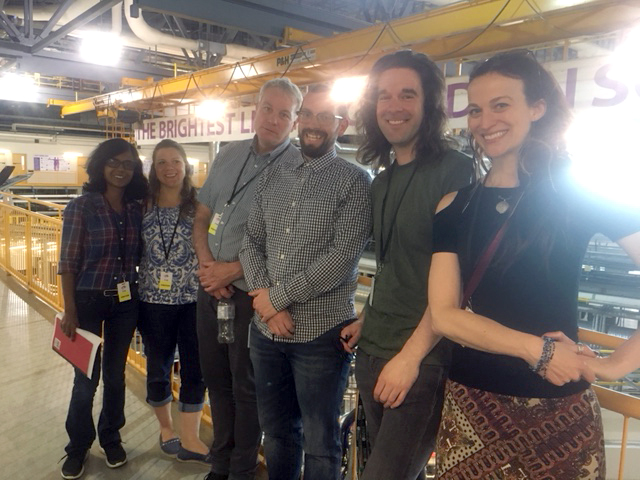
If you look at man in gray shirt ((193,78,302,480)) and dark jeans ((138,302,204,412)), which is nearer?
man in gray shirt ((193,78,302,480))

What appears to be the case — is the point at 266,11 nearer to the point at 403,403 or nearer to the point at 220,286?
the point at 220,286

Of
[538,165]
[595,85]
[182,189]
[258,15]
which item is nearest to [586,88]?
[595,85]

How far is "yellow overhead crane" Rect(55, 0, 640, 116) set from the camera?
389 cm

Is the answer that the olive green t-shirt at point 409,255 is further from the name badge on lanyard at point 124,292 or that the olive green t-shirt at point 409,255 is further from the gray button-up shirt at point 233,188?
the name badge on lanyard at point 124,292

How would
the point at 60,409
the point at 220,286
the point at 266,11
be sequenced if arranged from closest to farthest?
the point at 220,286 → the point at 60,409 → the point at 266,11

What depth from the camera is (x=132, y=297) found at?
2.57 metres

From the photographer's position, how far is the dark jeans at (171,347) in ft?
8.58

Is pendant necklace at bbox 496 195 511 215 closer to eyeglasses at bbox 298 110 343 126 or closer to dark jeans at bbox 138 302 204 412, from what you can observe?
eyeglasses at bbox 298 110 343 126

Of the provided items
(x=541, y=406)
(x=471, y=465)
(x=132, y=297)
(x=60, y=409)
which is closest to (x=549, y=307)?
(x=541, y=406)

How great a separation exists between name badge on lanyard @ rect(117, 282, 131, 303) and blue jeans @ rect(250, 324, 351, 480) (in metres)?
0.88

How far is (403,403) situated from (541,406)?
0.41 meters

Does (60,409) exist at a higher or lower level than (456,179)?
lower

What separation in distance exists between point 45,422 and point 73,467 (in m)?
0.75

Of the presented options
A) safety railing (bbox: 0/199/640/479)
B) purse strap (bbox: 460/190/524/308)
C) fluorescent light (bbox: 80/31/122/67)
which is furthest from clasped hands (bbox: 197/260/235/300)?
fluorescent light (bbox: 80/31/122/67)
